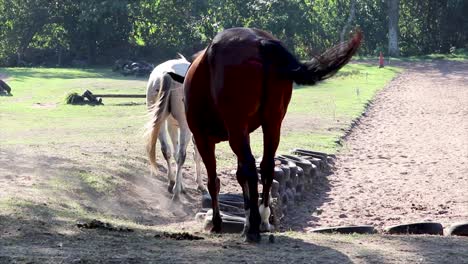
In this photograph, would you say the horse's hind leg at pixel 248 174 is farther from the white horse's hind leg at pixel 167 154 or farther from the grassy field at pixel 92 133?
the white horse's hind leg at pixel 167 154

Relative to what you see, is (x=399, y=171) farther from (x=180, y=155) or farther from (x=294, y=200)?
(x=180, y=155)

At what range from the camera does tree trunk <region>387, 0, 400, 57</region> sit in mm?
54500

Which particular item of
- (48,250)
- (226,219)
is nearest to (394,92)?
(226,219)

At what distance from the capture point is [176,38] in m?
50.8

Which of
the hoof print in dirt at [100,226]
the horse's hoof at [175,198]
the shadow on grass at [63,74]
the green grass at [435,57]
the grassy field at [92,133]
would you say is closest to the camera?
Answer: the hoof print in dirt at [100,226]

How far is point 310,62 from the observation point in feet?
26.1

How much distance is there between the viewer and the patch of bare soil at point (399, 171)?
12797 mm

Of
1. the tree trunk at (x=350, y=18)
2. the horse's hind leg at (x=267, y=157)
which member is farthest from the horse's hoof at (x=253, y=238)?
the tree trunk at (x=350, y=18)

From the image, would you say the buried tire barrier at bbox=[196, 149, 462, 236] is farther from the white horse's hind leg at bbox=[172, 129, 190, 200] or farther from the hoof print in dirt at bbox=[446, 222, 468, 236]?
the white horse's hind leg at bbox=[172, 129, 190, 200]

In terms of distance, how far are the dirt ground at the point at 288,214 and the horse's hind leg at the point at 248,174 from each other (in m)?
0.15

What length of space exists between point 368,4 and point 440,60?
8524 mm

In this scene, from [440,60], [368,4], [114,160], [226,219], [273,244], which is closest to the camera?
[273,244]

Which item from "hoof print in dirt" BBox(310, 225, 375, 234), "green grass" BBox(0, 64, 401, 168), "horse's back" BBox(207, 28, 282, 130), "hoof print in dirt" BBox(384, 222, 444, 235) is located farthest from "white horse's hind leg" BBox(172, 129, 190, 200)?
"horse's back" BBox(207, 28, 282, 130)

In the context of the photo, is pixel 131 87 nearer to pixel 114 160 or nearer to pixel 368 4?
pixel 114 160
